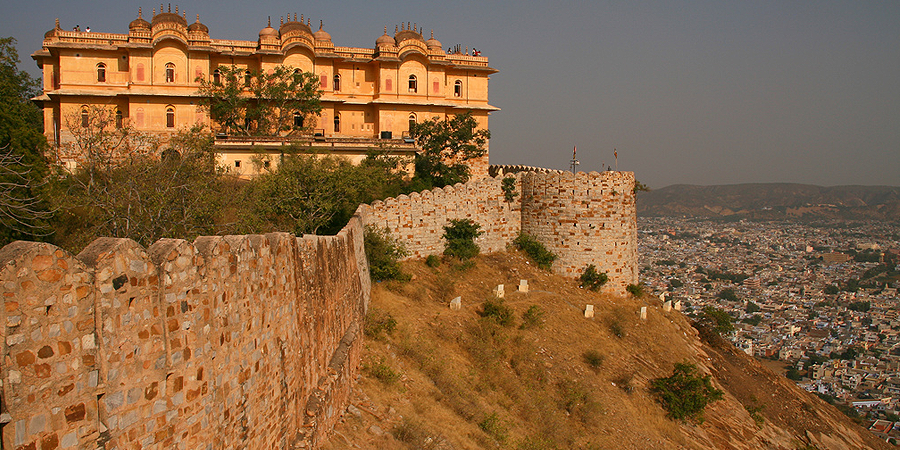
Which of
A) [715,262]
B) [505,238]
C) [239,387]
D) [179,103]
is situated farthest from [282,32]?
[715,262]

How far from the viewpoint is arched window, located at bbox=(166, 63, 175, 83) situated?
33.2 meters

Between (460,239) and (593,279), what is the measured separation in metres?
4.33

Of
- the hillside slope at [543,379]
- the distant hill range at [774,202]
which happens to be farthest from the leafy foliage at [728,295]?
the distant hill range at [774,202]

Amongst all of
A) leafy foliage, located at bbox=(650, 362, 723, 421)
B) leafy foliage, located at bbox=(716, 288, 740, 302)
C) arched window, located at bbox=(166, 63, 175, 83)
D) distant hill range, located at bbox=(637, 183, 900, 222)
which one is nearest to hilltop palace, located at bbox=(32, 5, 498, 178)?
arched window, located at bbox=(166, 63, 175, 83)

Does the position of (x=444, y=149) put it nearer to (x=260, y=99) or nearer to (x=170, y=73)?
(x=260, y=99)

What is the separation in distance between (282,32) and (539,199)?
19.7 metres

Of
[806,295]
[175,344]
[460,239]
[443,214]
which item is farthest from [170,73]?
[806,295]

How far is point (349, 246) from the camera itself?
13.1 metres

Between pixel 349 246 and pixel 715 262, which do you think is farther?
pixel 715 262

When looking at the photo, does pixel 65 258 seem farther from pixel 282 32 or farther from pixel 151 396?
pixel 282 32

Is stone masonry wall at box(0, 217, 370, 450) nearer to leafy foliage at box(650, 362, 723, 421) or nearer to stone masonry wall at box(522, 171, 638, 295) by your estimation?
leafy foliage at box(650, 362, 723, 421)

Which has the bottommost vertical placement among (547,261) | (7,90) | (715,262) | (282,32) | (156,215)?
(715,262)

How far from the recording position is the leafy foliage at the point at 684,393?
17.0 m

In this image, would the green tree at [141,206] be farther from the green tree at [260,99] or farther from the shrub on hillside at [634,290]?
the green tree at [260,99]
